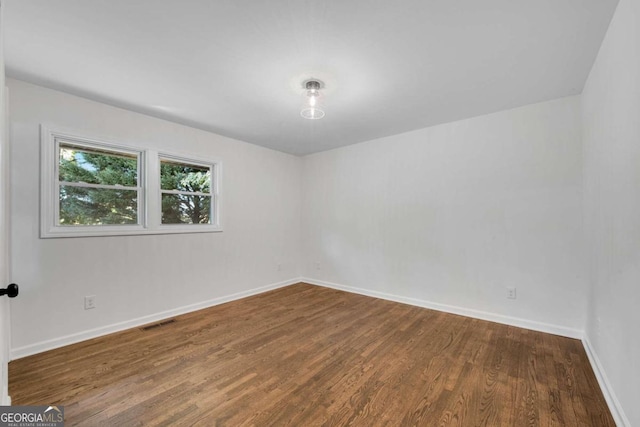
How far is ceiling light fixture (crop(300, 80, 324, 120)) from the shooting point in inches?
94.6

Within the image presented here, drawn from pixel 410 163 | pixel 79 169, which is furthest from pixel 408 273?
pixel 79 169

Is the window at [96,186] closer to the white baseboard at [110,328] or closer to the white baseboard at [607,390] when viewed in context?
the white baseboard at [110,328]

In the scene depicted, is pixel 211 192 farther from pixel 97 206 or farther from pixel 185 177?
pixel 97 206

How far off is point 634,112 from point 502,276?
2105 millimetres

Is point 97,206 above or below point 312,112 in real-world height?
below

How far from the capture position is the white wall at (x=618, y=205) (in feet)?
4.59

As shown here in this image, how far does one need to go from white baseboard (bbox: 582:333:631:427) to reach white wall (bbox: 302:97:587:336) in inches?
21.1

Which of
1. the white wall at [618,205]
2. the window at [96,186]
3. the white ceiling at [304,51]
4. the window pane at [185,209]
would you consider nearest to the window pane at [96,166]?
the window at [96,186]

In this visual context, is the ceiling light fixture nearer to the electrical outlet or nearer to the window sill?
the window sill

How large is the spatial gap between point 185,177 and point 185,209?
0.44 m

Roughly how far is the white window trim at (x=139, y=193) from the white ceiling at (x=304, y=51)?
45 cm

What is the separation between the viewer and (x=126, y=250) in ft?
9.70

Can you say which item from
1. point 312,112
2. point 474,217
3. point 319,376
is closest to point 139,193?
point 312,112

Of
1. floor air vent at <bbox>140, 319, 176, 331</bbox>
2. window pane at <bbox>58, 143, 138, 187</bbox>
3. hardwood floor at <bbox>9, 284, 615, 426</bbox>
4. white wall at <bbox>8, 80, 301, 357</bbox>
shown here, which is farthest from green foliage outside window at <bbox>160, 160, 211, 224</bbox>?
hardwood floor at <bbox>9, 284, 615, 426</bbox>
